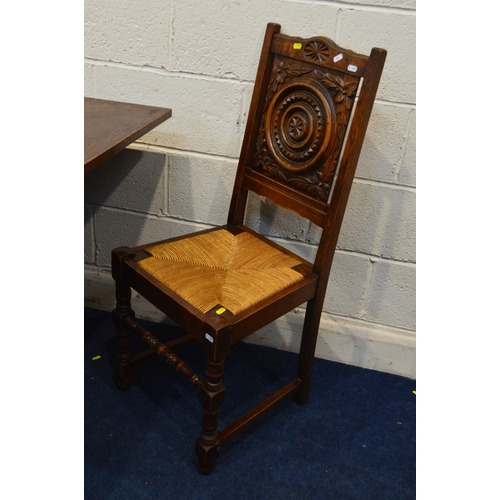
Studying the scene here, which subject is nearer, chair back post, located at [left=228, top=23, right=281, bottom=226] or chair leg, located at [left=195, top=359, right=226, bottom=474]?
chair leg, located at [left=195, top=359, right=226, bottom=474]

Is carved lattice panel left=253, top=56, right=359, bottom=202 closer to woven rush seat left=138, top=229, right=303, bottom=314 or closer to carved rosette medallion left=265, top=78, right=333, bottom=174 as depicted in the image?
carved rosette medallion left=265, top=78, right=333, bottom=174

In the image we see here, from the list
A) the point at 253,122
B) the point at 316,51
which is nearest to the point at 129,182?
the point at 253,122

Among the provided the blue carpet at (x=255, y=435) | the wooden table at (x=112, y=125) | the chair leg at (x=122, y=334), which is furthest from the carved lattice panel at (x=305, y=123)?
the blue carpet at (x=255, y=435)

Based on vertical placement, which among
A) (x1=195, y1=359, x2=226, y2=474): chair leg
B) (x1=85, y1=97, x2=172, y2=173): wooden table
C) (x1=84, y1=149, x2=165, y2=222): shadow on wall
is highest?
(x1=85, y1=97, x2=172, y2=173): wooden table

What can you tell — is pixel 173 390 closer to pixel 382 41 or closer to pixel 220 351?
pixel 220 351

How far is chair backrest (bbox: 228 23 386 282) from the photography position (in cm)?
127

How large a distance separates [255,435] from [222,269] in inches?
20.9

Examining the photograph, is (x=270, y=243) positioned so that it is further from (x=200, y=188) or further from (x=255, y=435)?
(x=255, y=435)

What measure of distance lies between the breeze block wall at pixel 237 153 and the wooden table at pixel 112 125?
169 mm

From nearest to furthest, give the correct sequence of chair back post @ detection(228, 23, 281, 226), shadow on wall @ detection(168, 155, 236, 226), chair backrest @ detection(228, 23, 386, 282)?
1. chair backrest @ detection(228, 23, 386, 282)
2. chair back post @ detection(228, 23, 281, 226)
3. shadow on wall @ detection(168, 155, 236, 226)

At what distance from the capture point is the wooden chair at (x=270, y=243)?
4.09ft

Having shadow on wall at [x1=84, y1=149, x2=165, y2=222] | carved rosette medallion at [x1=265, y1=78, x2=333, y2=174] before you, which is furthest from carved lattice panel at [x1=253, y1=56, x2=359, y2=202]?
shadow on wall at [x1=84, y1=149, x2=165, y2=222]

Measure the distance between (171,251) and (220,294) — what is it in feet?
0.81

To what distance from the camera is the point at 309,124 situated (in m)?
1.36
